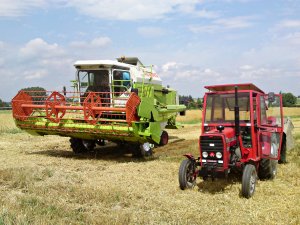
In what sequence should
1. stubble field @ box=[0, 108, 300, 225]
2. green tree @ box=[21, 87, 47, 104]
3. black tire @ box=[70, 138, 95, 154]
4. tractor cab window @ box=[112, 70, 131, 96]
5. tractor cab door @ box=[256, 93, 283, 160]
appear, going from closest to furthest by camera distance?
stubble field @ box=[0, 108, 300, 225], tractor cab door @ box=[256, 93, 283, 160], green tree @ box=[21, 87, 47, 104], tractor cab window @ box=[112, 70, 131, 96], black tire @ box=[70, 138, 95, 154]

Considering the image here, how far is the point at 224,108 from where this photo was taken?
6.93 m

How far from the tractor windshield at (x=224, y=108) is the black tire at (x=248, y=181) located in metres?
1.00

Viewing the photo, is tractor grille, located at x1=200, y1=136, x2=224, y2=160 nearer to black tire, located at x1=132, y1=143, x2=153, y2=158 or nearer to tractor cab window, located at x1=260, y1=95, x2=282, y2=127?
tractor cab window, located at x1=260, y1=95, x2=282, y2=127

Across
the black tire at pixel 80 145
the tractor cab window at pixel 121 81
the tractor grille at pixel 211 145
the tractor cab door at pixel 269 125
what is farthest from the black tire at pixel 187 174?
the black tire at pixel 80 145

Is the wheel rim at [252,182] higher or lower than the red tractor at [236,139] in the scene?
lower

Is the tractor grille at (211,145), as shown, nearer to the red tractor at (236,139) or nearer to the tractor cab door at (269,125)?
the red tractor at (236,139)

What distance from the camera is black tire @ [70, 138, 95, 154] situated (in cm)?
1148

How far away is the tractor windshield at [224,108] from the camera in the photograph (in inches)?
265

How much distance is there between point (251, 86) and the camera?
6.93m

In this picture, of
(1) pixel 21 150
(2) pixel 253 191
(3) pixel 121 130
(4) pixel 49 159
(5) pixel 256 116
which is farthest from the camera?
(1) pixel 21 150

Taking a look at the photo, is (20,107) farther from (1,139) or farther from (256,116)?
(256,116)

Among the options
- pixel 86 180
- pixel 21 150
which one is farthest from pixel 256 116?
pixel 21 150

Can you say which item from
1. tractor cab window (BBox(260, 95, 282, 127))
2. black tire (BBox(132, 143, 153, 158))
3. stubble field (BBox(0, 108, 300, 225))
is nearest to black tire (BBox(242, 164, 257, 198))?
stubble field (BBox(0, 108, 300, 225))

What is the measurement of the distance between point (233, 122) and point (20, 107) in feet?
22.1
